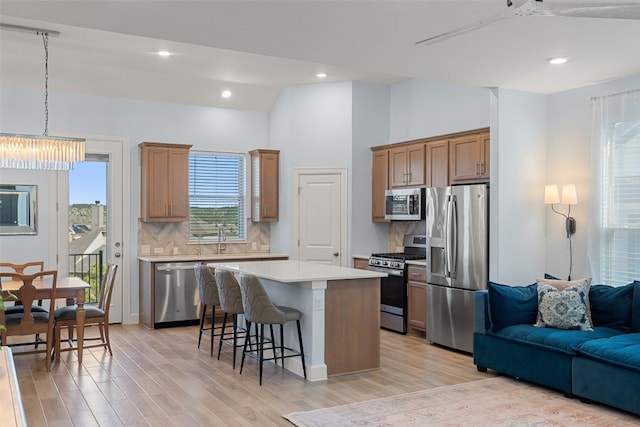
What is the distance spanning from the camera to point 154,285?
24.0ft

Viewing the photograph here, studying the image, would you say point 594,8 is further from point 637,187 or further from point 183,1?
point 637,187

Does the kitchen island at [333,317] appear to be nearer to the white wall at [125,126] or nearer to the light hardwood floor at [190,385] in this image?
the light hardwood floor at [190,385]

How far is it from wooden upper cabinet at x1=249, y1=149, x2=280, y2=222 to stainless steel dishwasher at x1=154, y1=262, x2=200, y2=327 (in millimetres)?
1336

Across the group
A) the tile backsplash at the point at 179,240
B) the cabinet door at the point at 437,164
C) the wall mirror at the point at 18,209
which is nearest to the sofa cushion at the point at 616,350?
the cabinet door at the point at 437,164

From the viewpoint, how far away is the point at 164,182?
771 cm

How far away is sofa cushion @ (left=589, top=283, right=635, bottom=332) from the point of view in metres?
4.88

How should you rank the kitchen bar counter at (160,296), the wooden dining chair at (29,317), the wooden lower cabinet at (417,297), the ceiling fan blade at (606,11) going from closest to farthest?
the ceiling fan blade at (606,11) < the wooden dining chair at (29,317) < the wooden lower cabinet at (417,297) < the kitchen bar counter at (160,296)

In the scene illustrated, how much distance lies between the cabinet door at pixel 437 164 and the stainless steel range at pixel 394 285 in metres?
0.92

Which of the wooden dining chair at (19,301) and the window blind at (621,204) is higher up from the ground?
the window blind at (621,204)

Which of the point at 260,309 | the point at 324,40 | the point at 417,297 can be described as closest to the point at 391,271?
the point at 417,297

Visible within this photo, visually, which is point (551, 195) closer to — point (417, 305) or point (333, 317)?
point (417, 305)

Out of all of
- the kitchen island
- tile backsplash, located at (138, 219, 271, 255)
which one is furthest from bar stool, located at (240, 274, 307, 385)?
tile backsplash, located at (138, 219, 271, 255)

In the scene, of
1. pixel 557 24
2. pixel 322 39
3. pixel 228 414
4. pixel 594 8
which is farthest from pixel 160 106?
pixel 594 8

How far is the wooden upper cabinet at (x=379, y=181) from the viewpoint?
7734 mm
